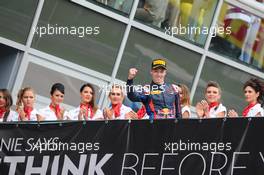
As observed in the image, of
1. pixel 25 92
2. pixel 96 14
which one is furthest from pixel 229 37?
pixel 25 92

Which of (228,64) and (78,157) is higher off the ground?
(228,64)

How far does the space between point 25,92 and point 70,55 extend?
12.2ft

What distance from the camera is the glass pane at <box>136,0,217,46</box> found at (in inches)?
639

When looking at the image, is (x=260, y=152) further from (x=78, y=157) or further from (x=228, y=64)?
(x=228, y=64)

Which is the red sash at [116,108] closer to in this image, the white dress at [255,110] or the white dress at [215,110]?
the white dress at [215,110]

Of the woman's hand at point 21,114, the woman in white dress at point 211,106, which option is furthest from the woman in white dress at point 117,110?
the woman's hand at point 21,114

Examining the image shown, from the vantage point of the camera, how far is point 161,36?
16.3 metres

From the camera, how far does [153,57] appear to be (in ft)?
53.7

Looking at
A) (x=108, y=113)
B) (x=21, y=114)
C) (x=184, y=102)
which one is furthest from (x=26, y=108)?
(x=184, y=102)

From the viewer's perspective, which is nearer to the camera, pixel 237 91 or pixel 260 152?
pixel 260 152

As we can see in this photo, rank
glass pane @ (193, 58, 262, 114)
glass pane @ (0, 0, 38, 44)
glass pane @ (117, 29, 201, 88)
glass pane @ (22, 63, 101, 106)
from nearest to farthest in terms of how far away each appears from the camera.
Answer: glass pane @ (0, 0, 38, 44), glass pane @ (22, 63, 101, 106), glass pane @ (117, 29, 201, 88), glass pane @ (193, 58, 262, 114)

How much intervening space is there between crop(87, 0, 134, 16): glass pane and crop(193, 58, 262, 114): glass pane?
1965 mm

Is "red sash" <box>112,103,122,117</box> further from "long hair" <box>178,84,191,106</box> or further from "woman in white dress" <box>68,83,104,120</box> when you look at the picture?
"long hair" <box>178,84,191,106</box>

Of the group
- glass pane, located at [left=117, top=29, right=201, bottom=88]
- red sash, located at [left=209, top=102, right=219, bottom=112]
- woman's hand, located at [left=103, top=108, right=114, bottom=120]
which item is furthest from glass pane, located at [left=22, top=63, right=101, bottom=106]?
red sash, located at [left=209, top=102, right=219, bottom=112]
